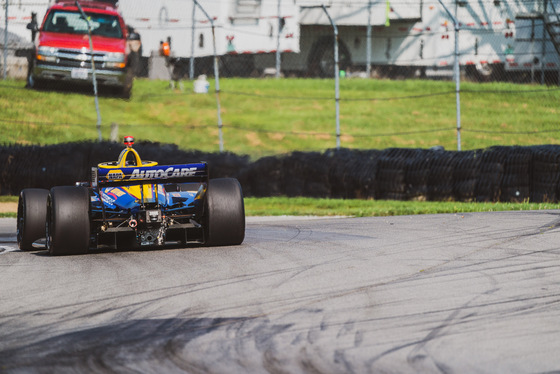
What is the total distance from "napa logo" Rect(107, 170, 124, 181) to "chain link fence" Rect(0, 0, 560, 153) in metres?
17.4

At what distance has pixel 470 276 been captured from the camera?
7.96 meters

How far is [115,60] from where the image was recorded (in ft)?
85.8

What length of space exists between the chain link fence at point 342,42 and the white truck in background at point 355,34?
0.04m

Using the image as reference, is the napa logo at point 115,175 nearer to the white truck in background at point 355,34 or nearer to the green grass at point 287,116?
the green grass at point 287,116

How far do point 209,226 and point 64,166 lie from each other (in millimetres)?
9534

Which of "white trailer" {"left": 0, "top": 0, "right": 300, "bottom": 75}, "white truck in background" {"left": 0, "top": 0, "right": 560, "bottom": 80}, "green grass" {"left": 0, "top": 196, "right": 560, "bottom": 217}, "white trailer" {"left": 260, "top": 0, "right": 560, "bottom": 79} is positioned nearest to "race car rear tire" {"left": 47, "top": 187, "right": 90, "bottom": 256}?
"green grass" {"left": 0, "top": 196, "right": 560, "bottom": 217}

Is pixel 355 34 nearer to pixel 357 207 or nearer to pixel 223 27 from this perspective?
pixel 223 27

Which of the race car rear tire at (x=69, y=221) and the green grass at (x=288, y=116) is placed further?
the green grass at (x=288, y=116)

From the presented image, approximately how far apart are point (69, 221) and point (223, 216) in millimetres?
1678

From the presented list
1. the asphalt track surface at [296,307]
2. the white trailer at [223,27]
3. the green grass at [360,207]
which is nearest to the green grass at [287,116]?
the white trailer at [223,27]

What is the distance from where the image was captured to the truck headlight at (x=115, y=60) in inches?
1025

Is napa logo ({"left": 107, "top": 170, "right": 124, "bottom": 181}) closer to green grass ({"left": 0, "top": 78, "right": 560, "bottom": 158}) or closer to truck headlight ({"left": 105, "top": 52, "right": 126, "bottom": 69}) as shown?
green grass ({"left": 0, "top": 78, "right": 560, "bottom": 158})

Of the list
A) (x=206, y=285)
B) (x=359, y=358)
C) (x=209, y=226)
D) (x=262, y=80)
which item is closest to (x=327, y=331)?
(x=359, y=358)

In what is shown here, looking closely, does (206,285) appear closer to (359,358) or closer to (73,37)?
(359,358)
